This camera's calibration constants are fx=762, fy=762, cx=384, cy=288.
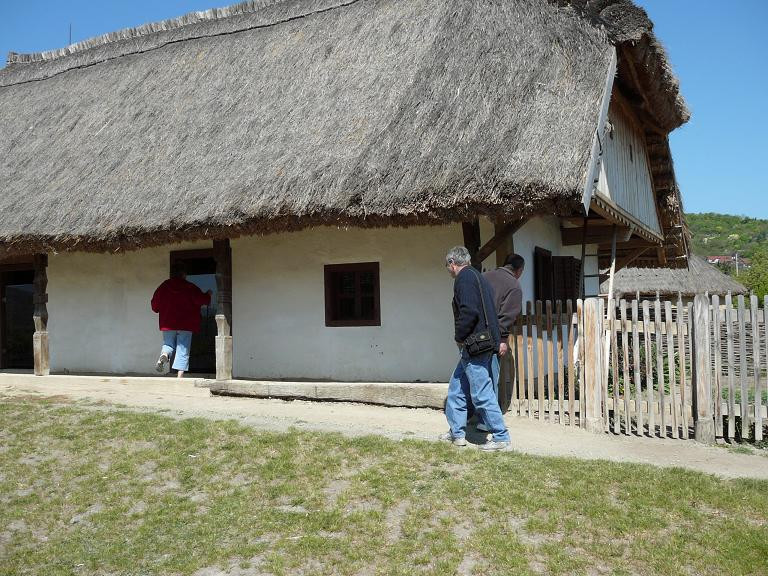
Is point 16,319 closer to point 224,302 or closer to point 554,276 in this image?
point 224,302

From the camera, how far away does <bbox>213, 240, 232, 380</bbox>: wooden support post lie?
985 centimetres

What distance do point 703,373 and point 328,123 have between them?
5.30 metres

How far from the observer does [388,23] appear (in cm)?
1097

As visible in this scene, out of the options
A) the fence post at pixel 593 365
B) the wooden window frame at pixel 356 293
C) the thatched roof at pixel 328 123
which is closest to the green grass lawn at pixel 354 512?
the fence post at pixel 593 365

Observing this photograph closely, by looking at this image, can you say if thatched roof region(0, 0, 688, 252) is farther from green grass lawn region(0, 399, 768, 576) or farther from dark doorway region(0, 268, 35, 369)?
green grass lawn region(0, 399, 768, 576)

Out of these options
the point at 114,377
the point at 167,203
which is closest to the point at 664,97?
the point at 167,203

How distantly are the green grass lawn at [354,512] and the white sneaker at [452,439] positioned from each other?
6.1 inches

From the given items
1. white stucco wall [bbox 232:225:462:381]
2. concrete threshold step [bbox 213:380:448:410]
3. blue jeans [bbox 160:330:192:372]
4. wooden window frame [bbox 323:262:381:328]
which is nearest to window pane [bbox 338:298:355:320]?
wooden window frame [bbox 323:262:381:328]

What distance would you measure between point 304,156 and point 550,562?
601cm

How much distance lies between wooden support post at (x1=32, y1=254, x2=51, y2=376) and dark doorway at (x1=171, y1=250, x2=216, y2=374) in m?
2.10

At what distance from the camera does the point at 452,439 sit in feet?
21.7

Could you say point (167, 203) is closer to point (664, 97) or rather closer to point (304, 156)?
point (304, 156)

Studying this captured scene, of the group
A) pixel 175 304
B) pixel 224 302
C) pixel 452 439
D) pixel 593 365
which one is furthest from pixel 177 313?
pixel 593 365

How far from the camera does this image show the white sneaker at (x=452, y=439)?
6.53 m
